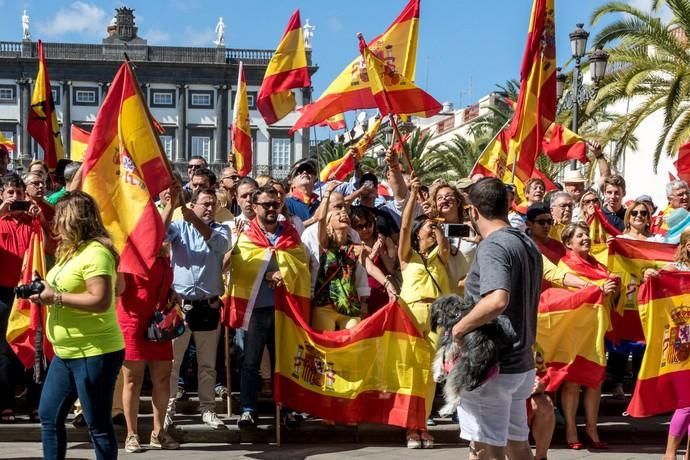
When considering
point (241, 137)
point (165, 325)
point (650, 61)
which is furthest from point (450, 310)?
point (650, 61)

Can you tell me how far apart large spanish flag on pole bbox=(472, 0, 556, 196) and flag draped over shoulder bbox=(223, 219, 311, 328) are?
2.87 m

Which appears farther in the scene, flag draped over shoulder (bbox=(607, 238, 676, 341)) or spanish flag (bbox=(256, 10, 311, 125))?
spanish flag (bbox=(256, 10, 311, 125))

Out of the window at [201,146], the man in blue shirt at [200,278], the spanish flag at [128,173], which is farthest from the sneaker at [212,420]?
the window at [201,146]

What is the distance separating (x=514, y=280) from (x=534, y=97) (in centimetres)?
597

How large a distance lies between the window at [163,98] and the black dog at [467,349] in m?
72.8

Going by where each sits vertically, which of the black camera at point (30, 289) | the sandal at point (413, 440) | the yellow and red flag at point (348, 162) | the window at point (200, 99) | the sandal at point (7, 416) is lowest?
the sandal at point (413, 440)

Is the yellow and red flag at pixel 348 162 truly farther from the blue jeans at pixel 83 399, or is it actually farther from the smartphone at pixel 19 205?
the blue jeans at pixel 83 399

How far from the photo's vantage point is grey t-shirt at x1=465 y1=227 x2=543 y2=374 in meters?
5.84

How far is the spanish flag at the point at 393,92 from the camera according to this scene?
10758mm

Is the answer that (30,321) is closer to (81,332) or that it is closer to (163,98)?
(81,332)

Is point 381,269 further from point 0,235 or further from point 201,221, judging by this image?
point 0,235

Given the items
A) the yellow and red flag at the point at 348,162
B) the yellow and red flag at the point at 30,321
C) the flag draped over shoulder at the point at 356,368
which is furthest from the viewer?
the yellow and red flag at the point at 348,162

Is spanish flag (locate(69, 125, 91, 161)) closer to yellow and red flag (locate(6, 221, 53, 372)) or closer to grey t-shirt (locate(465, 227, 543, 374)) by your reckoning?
yellow and red flag (locate(6, 221, 53, 372))

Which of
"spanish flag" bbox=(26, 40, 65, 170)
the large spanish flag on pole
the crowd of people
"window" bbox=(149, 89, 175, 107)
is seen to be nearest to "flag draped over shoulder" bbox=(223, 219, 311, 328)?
the crowd of people
